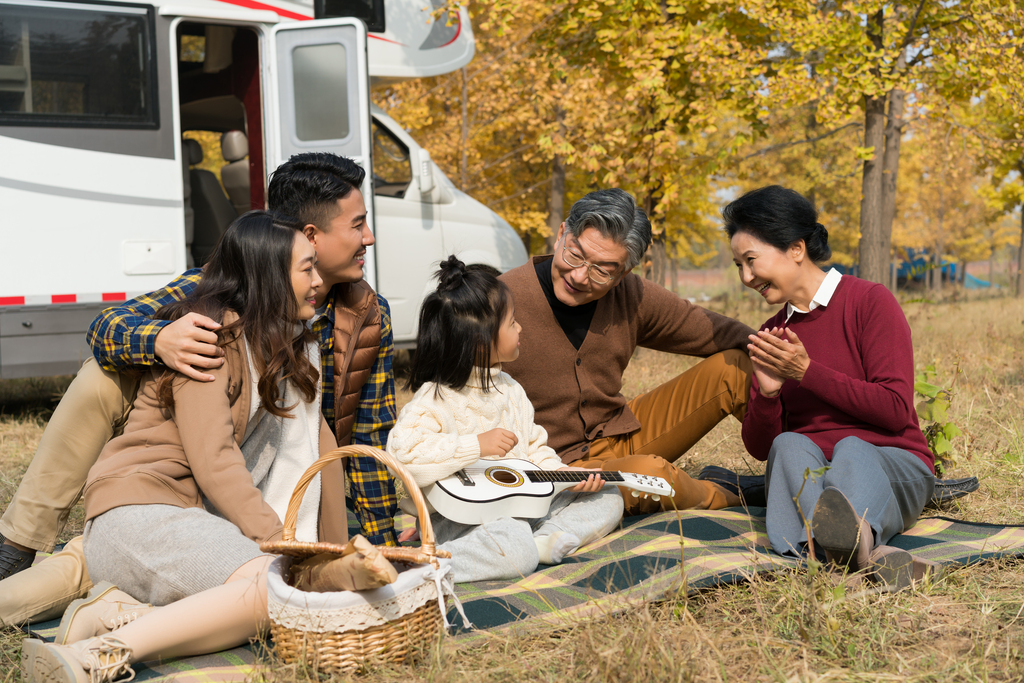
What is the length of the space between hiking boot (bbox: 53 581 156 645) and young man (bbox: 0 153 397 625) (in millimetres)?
470

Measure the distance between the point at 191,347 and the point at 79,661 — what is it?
82 centimetres

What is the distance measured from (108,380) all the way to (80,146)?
3.24 meters

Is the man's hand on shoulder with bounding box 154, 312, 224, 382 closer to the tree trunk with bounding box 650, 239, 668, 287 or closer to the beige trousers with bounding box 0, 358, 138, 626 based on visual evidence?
the beige trousers with bounding box 0, 358, 138, 626

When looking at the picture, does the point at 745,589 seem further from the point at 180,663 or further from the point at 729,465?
the point at 729,465

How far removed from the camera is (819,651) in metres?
2.10

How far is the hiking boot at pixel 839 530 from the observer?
7.76ft

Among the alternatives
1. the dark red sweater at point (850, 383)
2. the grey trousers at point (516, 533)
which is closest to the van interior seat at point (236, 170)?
the grey trousers at point (516, 533)

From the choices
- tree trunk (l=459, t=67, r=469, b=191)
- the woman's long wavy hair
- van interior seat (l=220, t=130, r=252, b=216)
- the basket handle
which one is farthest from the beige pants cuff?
tree trunk (l=459, t=67, r=469, b=191)

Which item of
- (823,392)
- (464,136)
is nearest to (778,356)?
(823,392)

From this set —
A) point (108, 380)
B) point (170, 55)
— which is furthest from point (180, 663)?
point (170, 55)

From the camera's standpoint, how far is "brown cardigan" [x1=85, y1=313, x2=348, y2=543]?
90.7 inches

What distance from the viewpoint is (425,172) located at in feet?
21.5

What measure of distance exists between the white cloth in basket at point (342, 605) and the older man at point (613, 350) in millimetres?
1404

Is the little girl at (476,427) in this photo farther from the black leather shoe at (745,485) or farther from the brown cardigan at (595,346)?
the black leather shoe at (745,485)
